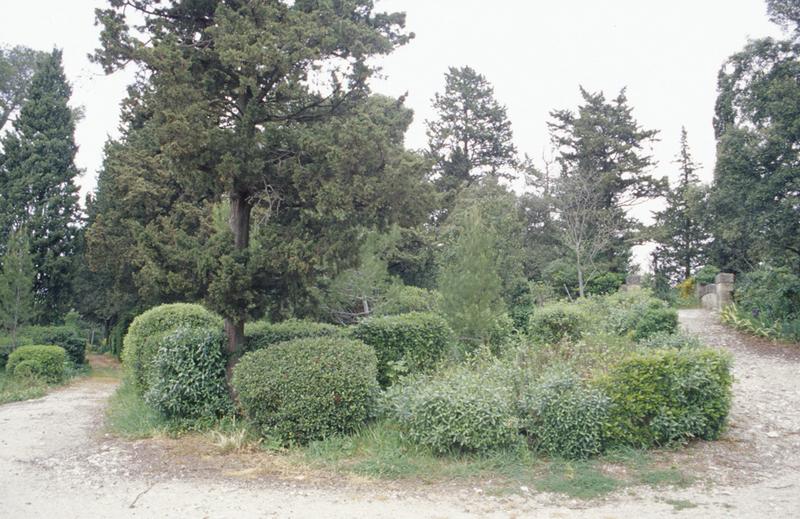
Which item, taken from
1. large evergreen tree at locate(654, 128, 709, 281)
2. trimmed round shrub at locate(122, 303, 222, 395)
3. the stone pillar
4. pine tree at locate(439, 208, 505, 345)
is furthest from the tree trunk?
large evergreen tree at locate(654, 128, 709, 281)

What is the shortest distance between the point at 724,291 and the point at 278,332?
15.4m

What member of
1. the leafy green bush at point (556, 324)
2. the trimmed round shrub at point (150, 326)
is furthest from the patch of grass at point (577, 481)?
the trimmed round shrub at point (150, 326)

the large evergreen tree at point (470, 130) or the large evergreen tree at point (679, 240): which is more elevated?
the large evergreen tree at point (470, 130)

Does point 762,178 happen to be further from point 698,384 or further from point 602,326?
point 698,384

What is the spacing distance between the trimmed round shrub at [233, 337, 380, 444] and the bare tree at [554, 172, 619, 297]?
1777cm

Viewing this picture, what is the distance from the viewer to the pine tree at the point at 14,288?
48.9 feet

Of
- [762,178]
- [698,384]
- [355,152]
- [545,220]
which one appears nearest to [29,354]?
[355,152]

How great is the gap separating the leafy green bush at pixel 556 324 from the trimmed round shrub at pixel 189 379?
19.0 feet

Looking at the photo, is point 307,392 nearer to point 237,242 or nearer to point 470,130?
point 237,242

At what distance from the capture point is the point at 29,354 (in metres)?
12.7

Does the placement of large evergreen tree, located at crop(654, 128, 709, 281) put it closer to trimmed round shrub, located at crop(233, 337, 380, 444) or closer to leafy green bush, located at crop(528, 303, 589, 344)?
leafy green bush, located at crop(528, 303, 589, 344)

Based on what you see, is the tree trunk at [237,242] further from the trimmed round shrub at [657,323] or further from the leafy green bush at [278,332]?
the trimmed round shrub at [657,323]

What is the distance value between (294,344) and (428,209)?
242 centimetres

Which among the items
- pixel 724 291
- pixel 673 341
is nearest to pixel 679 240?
pixel 724 291
